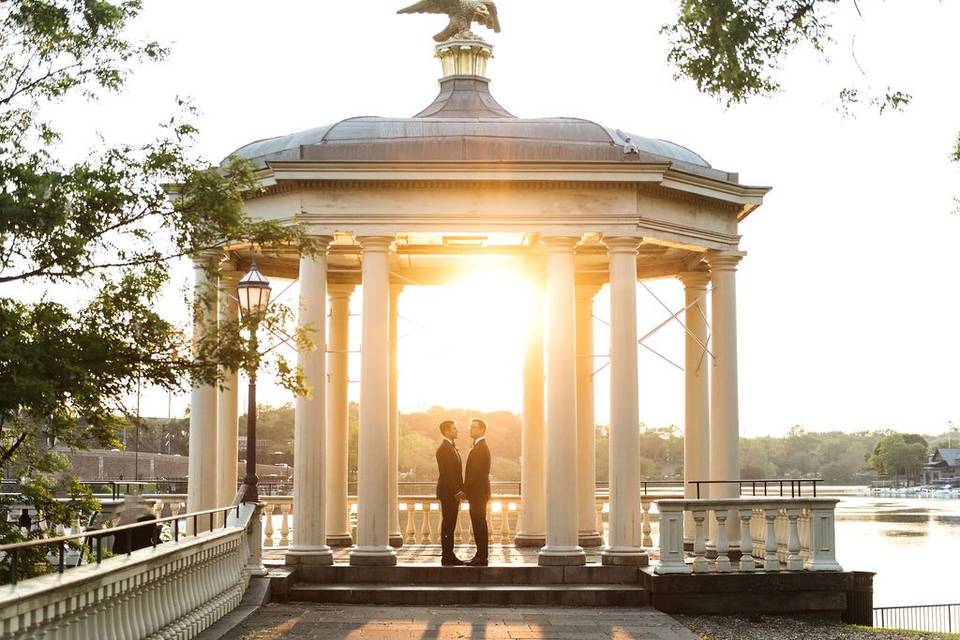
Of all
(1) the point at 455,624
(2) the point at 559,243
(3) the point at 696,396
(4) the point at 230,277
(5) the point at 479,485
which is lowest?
(1) the point at 455,624

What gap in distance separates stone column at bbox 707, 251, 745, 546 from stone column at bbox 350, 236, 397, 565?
6557 mm

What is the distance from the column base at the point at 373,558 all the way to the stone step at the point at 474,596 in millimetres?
1019

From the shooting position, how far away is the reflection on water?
51.4 m

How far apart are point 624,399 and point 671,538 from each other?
2.83m

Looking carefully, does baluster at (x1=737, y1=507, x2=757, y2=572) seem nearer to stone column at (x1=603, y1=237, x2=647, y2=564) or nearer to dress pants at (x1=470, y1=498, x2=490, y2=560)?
stone column at (x1=603, y1=237, x2=647, y2=564)

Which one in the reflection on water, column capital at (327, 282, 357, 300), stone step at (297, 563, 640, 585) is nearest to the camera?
stone step at (297, 563, 640, 585)

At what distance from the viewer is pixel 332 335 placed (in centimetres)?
2867

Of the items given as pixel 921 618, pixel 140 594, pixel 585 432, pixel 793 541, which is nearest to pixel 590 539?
pixel 585 432

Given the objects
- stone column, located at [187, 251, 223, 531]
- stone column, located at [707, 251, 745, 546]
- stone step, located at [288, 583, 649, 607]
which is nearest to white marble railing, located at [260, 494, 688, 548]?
stone column, located at [707, 251, 745, 546]

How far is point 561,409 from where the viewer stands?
22891 mm

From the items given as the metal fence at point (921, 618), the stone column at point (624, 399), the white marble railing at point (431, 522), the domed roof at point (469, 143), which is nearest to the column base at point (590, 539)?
the white marble railing at point (431, 522)

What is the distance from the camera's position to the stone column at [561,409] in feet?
74.0

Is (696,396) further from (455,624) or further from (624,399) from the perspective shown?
(455,624)

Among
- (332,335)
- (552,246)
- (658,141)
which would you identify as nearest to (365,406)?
(552,246)
